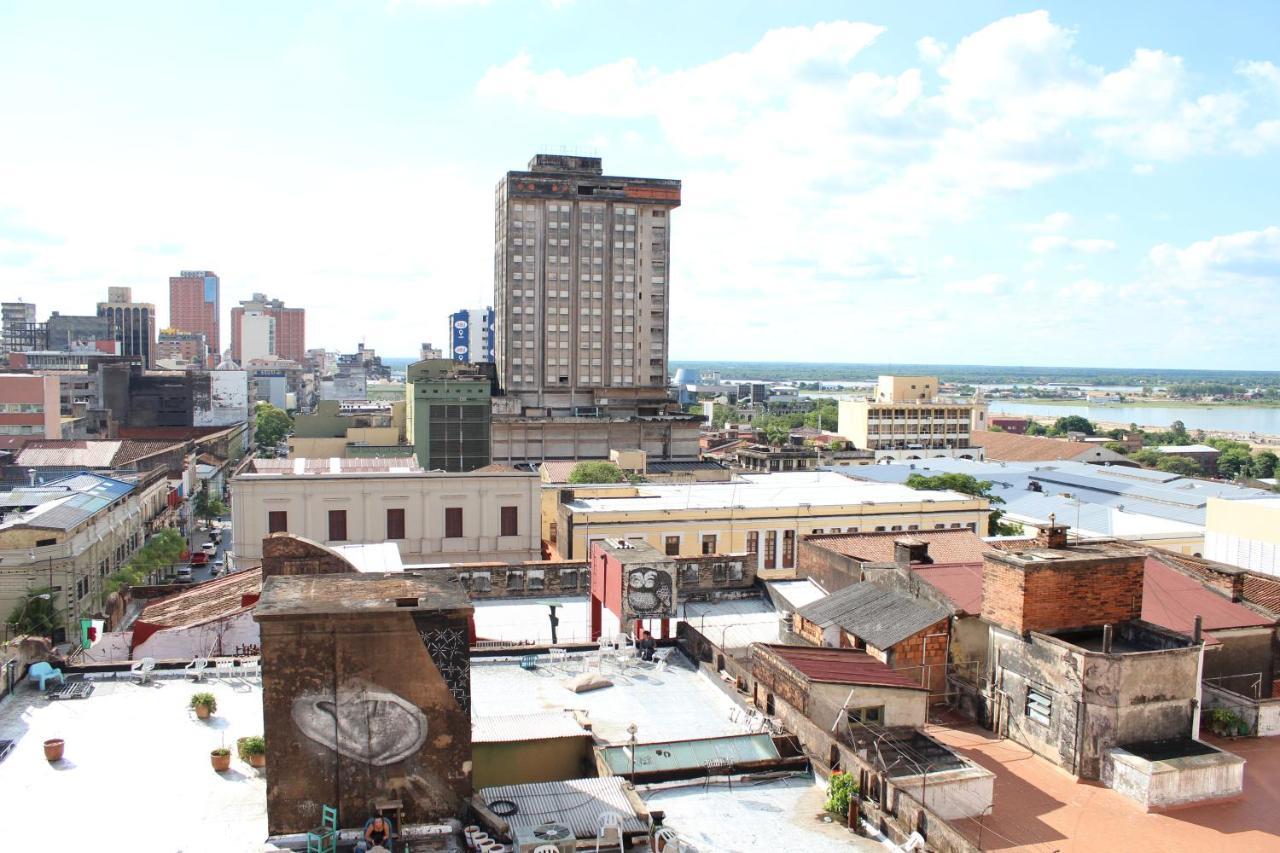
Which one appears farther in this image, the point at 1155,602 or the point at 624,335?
the point at 624,335

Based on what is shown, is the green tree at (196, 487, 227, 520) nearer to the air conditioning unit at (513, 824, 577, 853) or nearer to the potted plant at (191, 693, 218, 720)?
the potted plant at (191, 693, 218, 720)

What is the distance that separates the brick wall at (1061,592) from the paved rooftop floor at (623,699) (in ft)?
23.3

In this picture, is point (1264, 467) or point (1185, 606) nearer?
point (1185, 606)

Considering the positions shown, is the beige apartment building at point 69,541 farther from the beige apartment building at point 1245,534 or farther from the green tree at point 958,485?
the beige apartment building at point 1245,534

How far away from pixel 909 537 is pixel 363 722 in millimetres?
27331

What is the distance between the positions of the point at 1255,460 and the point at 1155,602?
458ft

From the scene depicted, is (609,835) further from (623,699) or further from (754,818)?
(623,699)

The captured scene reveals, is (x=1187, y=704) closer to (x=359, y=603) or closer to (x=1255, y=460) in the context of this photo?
(x=359, y=603)

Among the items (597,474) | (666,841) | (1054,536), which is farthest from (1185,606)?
(597,474)

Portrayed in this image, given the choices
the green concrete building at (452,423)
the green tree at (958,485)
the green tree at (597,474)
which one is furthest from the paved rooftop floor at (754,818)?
the green concrete building at (452,423)

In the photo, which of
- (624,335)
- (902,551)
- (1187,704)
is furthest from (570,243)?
(1187,704)

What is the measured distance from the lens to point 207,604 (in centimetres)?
2830

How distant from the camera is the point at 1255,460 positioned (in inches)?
5689

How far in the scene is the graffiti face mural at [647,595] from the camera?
26.3 metres
